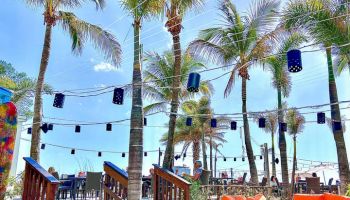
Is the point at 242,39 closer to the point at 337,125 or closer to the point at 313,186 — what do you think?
the point at 337,125

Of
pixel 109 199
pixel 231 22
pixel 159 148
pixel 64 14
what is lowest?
pixel 109 199

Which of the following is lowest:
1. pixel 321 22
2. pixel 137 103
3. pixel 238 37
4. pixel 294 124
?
pixel 137 103

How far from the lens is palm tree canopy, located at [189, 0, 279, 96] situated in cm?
1498

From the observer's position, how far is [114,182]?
647 centimetres

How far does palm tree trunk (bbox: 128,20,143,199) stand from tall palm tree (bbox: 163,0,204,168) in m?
3.79

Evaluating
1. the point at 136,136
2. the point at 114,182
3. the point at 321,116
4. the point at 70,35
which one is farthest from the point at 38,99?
the point at 321,116

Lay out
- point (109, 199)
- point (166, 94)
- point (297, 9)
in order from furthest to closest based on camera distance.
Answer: point (166, 94)
point (297, 9)
point (109, 199)

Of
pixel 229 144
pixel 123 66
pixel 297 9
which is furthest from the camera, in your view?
pixel 229 144

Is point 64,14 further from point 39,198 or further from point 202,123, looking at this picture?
point 202,123

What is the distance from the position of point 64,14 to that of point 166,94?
25.3ft

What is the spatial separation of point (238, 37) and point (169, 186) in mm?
10389

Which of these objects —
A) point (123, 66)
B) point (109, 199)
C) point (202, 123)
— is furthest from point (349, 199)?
point (202, 123)

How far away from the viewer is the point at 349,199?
16.9ft

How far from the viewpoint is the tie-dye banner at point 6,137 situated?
4.77m
